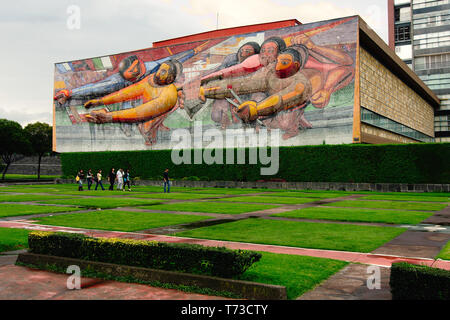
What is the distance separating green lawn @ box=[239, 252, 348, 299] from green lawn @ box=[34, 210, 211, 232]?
570cm

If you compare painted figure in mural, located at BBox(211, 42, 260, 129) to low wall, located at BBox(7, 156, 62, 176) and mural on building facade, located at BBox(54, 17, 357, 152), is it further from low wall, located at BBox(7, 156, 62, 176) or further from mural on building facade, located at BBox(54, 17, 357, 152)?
low wall, located at BBox(7, 156, 62, 176)

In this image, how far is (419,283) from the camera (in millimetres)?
5508

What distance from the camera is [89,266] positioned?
753 cm

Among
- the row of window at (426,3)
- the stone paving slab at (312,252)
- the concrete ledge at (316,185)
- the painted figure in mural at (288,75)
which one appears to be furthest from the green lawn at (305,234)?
the row of window at (426,3)

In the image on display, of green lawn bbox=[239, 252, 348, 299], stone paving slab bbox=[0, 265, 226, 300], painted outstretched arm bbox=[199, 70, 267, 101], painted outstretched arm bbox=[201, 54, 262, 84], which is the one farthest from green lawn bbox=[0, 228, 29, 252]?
painted outstretched arm bbox=[201, 54, 262, 84]

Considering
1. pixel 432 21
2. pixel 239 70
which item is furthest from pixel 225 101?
pixel 432 21

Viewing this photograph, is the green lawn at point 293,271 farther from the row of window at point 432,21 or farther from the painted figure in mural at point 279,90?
the row of window at point 432,21

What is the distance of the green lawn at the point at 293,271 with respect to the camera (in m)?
6.55

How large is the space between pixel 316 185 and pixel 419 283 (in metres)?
31.2

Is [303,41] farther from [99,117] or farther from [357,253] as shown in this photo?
[357,253]

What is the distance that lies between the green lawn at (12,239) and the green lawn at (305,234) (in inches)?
155

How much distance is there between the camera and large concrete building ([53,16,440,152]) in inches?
1527

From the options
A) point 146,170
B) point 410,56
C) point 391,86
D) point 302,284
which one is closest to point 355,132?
point 391,86
